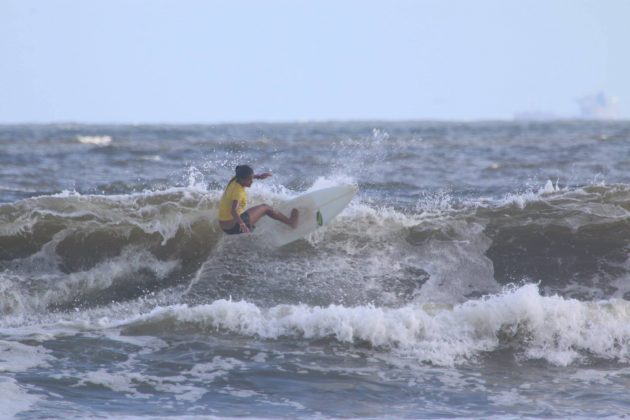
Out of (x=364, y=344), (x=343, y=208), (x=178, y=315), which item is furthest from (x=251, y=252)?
(x=364, y=344)

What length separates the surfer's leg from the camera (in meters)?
10.7

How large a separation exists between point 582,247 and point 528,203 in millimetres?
1178

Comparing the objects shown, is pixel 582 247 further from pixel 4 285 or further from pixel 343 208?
pixel 4 285

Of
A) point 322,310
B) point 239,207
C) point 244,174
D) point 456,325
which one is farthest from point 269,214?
point 456,325

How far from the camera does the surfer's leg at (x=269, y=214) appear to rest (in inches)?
421

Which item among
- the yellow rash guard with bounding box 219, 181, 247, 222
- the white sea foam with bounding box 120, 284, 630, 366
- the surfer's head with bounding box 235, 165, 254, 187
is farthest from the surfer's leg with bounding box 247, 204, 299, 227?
the white sea foam with bounding box 120, 284, 630, 366

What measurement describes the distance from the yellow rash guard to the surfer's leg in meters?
0.18

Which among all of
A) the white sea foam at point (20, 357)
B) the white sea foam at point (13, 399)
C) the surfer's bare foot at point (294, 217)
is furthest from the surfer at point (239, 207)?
the white sea foam at point (13, 399)

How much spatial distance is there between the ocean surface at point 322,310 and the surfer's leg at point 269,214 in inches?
14.0

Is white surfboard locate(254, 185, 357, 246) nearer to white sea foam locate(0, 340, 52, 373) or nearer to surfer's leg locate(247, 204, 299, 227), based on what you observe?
surfer's leg locate(247, 204, 299, 227)

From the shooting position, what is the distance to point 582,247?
11320 millimetres

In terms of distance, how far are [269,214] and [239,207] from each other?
1.78ft

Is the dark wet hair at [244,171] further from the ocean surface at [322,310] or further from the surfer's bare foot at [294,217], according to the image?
the ocean surface at [322,310]

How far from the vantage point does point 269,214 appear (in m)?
10.9
